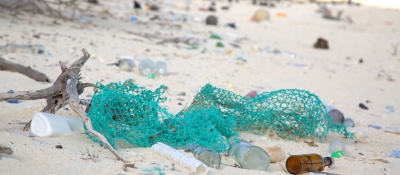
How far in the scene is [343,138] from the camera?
3.18m

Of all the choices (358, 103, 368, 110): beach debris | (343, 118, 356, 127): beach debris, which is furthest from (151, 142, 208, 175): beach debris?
(358, 103, 368, 110): beach debris

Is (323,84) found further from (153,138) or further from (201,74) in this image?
(153,138)

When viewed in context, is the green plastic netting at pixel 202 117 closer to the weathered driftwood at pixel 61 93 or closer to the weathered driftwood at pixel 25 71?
the weathered driftwood at pixel 61 93

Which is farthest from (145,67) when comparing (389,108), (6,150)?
(6,150)

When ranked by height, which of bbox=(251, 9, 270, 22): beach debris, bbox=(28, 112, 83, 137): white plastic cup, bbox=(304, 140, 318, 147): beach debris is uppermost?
bbox=(28, 112, 83, 137): white plastic cup

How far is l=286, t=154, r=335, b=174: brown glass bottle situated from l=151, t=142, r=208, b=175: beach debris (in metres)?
0.51

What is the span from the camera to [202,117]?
8.51 feet

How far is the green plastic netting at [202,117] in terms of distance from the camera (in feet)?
8.06

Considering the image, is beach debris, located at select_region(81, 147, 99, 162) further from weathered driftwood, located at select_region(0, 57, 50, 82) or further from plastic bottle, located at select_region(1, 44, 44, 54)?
plastic bottle, located at select_region(1, 44, 44, 54)

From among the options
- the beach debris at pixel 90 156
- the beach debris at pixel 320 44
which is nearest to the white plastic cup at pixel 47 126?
the beach debris at pixel 90 156

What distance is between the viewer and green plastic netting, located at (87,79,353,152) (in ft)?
8.06

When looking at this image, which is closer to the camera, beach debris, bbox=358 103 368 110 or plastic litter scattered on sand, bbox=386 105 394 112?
beach debris, bbox=358 103 368 110

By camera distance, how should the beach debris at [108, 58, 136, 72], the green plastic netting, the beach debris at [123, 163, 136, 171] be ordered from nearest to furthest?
1. the beach debris at [123, 163, 136, 171]
2. the green plastic netting
3. the beach debris at [108, 58, 136, 72]

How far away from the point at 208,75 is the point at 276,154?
2333 mm
